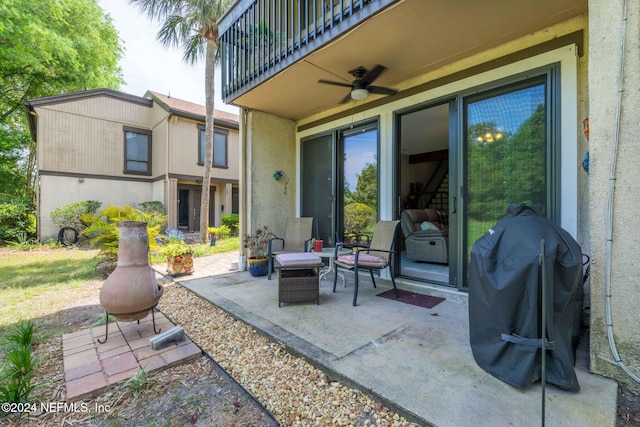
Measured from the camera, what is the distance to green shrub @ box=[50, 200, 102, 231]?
866 centimetres

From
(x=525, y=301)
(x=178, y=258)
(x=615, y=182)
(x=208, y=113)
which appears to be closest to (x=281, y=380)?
(x=525, y=301)

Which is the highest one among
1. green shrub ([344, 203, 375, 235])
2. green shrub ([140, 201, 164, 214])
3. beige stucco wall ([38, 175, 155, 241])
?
beige stucco wall ([38, 175, 155, 241])

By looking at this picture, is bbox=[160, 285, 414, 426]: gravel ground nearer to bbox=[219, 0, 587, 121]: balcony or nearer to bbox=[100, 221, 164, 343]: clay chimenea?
bbox=[100, 221, 164, 343]: clay chimenea

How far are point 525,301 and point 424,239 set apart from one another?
3373mm

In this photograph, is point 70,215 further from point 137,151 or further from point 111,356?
point 111,356

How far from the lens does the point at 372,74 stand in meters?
3.42

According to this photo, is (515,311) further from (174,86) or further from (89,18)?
(89,18)

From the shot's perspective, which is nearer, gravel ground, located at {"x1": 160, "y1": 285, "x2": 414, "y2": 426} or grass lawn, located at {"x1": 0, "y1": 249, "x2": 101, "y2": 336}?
gravel ground, located at {"x1": 160, "y1": 285, "x2": 414, "y2": 426}

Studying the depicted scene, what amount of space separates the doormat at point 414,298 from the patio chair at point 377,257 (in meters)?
0.09

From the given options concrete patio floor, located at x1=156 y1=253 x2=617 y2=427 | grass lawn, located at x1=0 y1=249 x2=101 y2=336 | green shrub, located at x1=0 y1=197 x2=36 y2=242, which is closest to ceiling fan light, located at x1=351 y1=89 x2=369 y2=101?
concrete patio floor, located at x1=156 y1=253 x2=617 y2=427

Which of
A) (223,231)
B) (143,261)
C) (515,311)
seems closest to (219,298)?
(143,261)

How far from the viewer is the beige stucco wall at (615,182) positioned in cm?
164

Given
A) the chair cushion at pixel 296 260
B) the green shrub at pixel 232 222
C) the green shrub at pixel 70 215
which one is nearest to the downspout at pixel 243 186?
the chair cushion at pixel 296 260

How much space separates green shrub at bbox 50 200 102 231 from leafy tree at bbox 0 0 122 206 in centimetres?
371
